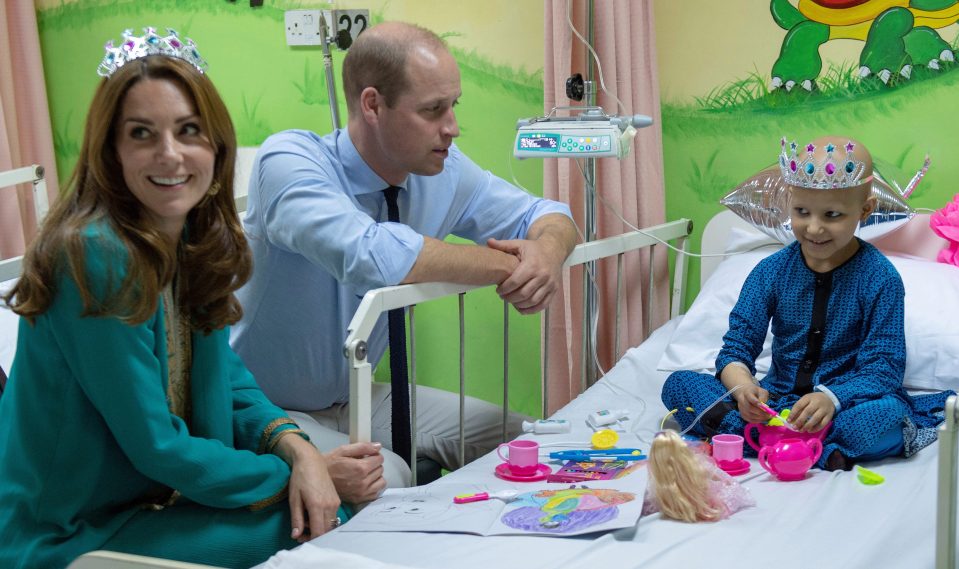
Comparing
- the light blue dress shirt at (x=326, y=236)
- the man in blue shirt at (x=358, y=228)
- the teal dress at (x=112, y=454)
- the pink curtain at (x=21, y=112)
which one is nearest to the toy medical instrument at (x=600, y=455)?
the man in blue shirt at (x=358, y=228)

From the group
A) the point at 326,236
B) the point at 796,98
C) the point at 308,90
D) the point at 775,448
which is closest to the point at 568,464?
the point at 775,448

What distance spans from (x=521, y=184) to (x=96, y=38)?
1.65 meters

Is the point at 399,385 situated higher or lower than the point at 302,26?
lower

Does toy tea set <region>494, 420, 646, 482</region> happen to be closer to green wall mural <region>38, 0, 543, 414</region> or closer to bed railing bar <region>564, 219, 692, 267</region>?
bed railing bar <region>564, 219, 692, 267</region>

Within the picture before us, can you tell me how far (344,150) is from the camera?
2176mm

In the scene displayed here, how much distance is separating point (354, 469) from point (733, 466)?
0.66 m

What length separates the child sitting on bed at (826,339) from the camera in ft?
6.02

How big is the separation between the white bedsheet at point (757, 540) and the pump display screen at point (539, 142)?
872 mm

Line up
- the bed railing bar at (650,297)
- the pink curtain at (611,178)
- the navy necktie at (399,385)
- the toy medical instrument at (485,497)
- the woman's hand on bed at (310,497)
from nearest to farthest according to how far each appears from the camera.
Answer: the woman's hand on bed at (310,497)
the toy medical instrument at (485,497)
the navy necktie at (399,385)
the pink curtain at (611,178)
the bed railing bar at (650,297)

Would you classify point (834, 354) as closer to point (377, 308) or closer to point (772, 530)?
point (772, 530)

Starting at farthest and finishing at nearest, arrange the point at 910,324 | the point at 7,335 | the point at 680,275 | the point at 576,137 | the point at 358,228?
the point at 680,275
the point at 7,335
the point at 576,137
the point at 910,324
the point at 358,228

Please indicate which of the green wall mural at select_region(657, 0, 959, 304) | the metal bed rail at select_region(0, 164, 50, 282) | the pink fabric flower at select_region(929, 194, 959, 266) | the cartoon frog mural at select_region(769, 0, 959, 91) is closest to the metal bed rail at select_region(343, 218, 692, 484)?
the green wall mural at select_region(657, 0, 959, 304)

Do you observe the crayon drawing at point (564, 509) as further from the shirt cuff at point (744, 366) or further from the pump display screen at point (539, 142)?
the pump display screen at point (539, 142)

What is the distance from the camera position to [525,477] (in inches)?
71.2
